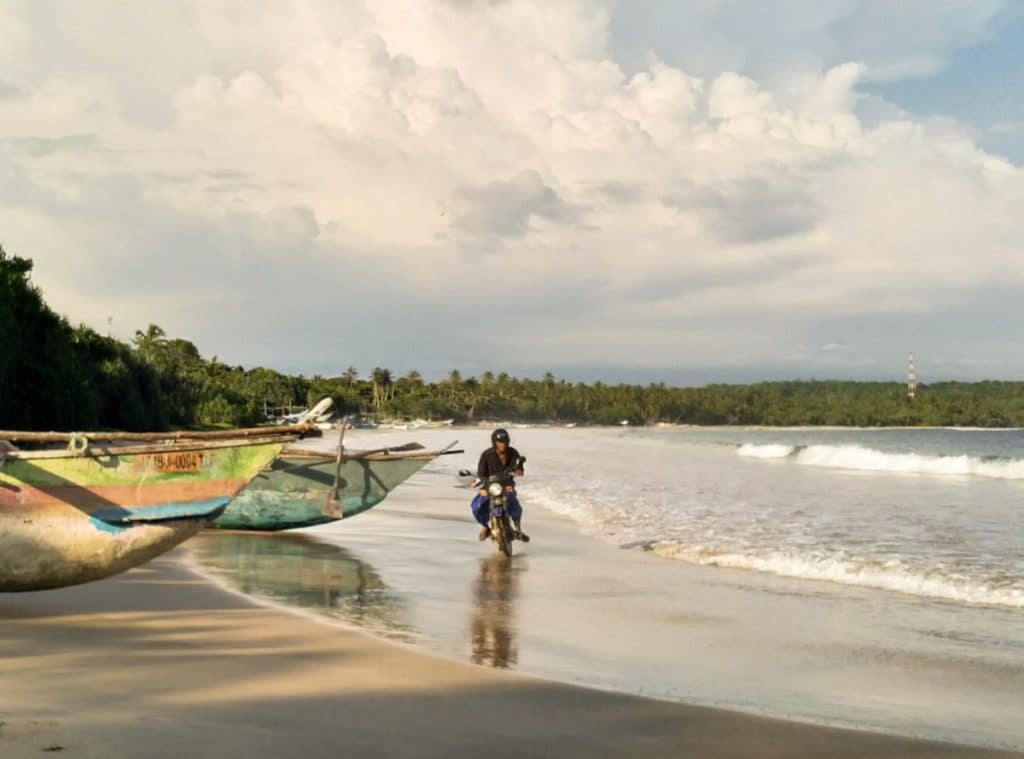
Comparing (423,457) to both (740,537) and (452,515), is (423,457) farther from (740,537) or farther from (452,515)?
(740,537)

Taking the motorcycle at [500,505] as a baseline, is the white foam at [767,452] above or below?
below

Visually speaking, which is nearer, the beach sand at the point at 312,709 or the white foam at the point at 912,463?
the beach sand at the point at 312,709

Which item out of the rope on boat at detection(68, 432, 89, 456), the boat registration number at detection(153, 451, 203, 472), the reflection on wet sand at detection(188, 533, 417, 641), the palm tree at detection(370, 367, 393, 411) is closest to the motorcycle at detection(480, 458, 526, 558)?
the reflection on wet sand at detection(188, 533, 417, 641)

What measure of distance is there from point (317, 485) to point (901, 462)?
30.4 metres

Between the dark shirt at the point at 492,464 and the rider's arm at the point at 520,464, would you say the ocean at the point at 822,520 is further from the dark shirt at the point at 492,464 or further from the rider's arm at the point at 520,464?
the dark shirt at the point at 492,464

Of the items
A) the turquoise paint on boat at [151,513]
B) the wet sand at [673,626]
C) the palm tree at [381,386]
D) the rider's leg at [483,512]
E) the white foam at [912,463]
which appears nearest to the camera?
the wet sand at [673,626]

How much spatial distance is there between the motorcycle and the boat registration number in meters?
4.27

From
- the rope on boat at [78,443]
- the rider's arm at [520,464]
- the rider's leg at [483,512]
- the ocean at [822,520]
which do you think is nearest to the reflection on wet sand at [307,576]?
the rider's leg at [483,512]

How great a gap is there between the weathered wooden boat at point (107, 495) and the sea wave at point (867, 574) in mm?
5889

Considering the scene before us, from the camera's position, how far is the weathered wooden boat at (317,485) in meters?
13.1

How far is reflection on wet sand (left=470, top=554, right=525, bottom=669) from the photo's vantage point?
636 cm

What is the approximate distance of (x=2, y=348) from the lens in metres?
31.5

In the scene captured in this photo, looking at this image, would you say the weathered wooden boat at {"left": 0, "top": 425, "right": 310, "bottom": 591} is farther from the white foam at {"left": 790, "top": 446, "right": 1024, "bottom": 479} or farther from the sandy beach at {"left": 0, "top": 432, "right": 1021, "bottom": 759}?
the white foam at {"left": 790, "top": 446, "right": 1024, "bottom": 479}

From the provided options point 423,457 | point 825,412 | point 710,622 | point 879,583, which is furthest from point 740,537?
point 825,412
